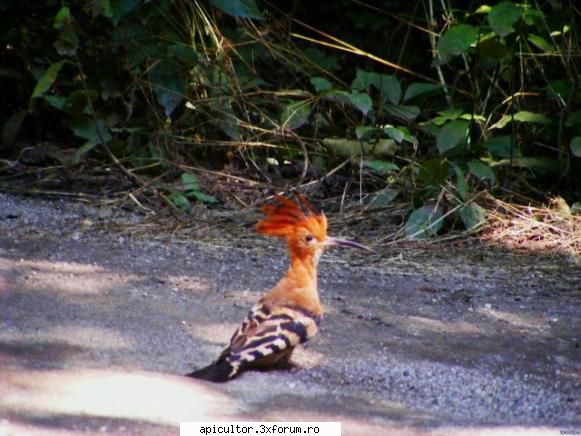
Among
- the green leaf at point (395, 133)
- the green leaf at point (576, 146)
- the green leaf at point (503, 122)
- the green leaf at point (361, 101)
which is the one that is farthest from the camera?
the green leaf at point (503, 122)

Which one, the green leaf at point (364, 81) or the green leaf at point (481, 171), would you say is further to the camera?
the green leaf at point (364, 81)

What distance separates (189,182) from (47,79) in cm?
99

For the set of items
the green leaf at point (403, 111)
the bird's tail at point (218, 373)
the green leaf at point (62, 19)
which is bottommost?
the bird's tail at point (218, 373)

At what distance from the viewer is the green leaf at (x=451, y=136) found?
23.1 ft

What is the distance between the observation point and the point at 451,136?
7.11m

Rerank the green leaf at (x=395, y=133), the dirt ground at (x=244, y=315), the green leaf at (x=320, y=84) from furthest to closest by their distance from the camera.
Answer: the green leaf at (x=320, y=84)
the green leaf at (x=395, y=133)
the dirt ground at (x=244, y=315)

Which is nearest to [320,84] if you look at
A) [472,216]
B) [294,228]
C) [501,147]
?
[501,147]

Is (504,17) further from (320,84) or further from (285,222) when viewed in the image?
(285,222)

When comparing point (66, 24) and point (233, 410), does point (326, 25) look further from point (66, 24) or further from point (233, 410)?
point (233, 410)

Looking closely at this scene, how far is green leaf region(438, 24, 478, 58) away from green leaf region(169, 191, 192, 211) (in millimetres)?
1661

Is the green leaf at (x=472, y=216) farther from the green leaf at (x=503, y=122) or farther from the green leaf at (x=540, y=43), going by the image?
the green leaf at (x=540, y=43)

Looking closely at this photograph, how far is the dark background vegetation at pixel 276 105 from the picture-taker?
282 inches

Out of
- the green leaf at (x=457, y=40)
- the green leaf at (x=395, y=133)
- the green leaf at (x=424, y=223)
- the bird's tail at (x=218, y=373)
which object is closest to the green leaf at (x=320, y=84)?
the green leaf at (x=395, y=133)

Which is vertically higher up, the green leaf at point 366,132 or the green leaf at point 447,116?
the green leaf at point 447,116
